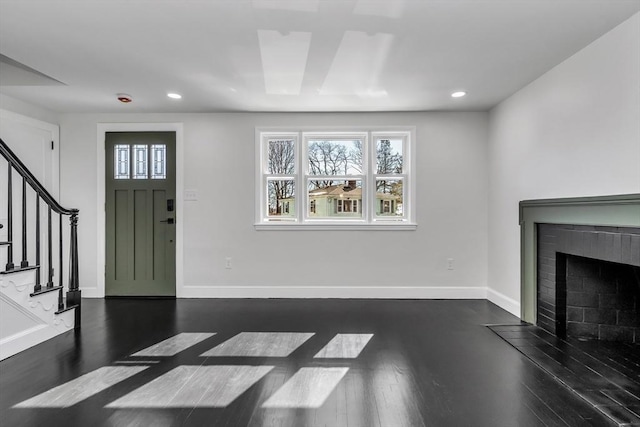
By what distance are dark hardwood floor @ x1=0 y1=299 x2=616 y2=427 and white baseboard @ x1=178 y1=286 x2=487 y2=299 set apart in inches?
32.1

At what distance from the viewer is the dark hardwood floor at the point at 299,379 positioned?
→ 1.89 metres

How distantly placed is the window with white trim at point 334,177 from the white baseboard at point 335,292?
863 millimetres

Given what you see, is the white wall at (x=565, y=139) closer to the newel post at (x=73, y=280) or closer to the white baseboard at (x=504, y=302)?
the white baseboard at (x=504, y=302)

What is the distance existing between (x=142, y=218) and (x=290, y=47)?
307 cm

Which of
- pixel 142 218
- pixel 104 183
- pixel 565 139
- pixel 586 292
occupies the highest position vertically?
pixel 565 139

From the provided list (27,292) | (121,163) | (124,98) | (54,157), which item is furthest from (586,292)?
(54,157)

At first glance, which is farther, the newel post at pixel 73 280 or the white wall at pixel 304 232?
the white wall at pixel 304 232

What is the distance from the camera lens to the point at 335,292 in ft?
14.7

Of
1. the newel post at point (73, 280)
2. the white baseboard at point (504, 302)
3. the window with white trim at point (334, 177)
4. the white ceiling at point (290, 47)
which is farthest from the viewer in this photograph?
the window with white trim at point (334, 177)

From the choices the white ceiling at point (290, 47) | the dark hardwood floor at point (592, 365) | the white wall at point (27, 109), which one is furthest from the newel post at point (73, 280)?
the dark hardwood floor at point (592, 365)

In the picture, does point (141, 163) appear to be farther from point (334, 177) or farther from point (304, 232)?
point (334, 177)

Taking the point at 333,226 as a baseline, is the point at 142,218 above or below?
above

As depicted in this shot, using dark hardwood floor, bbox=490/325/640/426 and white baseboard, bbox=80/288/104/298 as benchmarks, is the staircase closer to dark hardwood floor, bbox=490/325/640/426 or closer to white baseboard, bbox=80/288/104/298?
white baseboard, bbox=80/288/104/298

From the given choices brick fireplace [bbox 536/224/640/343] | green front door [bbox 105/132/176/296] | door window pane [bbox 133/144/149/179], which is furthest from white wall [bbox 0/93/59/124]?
brick fireplace [bbox 536/224/640/343]
